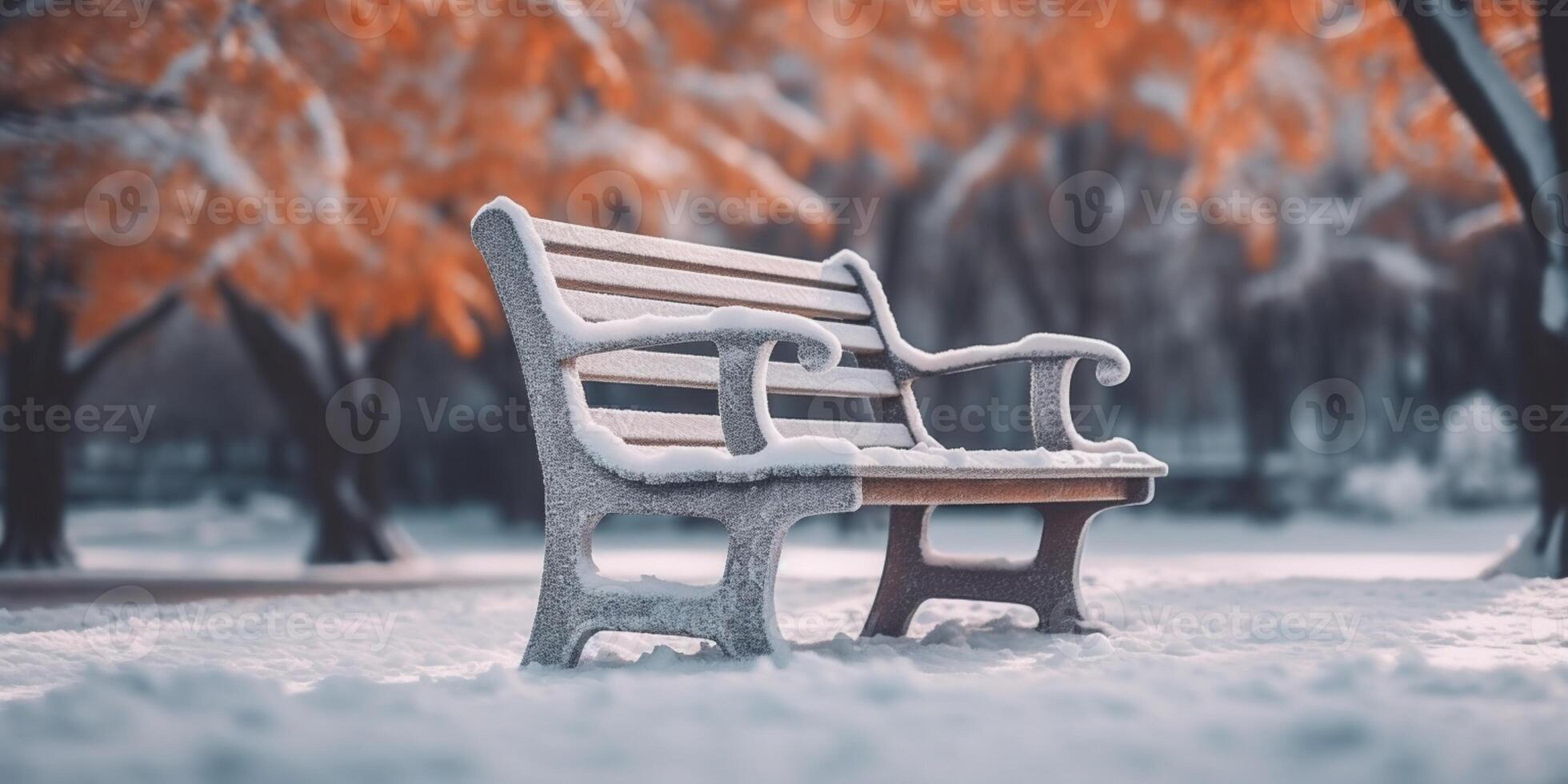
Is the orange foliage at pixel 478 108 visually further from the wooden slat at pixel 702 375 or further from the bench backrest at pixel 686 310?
the wooden slat at pixel 702 375

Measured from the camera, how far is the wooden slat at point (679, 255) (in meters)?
3.71

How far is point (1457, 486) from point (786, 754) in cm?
1541

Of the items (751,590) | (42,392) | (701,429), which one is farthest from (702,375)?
(42,392)

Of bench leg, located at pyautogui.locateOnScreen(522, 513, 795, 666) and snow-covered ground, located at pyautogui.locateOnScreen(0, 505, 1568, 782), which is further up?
bench leg, located at pyautogui.locateOnScreen(522, 513, 795, 666)

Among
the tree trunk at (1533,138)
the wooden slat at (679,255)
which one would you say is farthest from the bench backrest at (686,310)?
the tree trunk at (1533,138)

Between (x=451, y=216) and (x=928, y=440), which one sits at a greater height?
(x=451, y=216)

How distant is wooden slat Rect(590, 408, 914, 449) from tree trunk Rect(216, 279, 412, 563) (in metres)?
6.93

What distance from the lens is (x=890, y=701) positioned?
259 cm

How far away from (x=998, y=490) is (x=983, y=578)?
79 cm

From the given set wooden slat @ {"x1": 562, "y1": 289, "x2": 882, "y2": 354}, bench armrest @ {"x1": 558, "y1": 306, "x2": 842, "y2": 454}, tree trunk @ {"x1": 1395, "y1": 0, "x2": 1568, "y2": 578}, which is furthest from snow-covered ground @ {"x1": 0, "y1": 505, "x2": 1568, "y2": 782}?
tree trunk @ {"x1": 1395, "y1": 0, "x2": 1568, "y2": 578}

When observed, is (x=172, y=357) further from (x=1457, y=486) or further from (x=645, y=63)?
(x=1457, y=486)

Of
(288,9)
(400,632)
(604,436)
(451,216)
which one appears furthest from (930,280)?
(604,436)

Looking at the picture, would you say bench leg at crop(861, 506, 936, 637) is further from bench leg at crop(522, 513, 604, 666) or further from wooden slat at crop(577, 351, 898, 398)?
bench leg at crop(522, 513, 604, 666)

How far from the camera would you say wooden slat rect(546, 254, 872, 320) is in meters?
3.69
